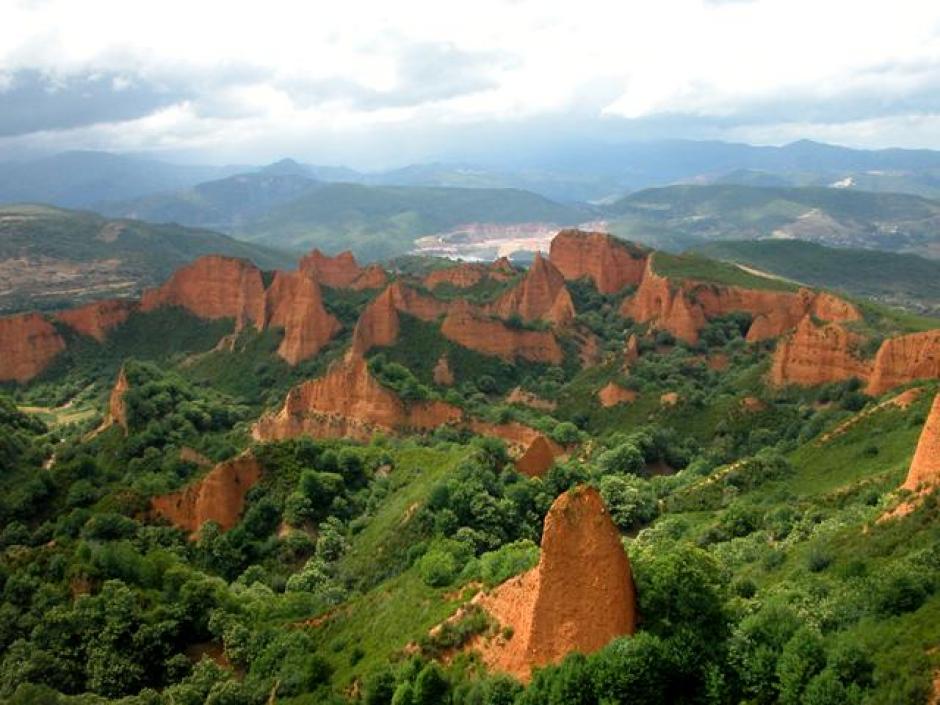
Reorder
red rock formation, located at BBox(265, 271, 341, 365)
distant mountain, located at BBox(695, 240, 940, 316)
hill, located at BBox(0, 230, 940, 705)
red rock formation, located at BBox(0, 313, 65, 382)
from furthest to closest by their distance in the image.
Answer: distant mountain, located at BBox(695, 240, 940, 316)
red rock formation, located at BBox(0, 313, 65, 382)
red rock formation, located at BBox(265, 271, 341, 365)
hill, located at BBox(0, 230, 940, 705)

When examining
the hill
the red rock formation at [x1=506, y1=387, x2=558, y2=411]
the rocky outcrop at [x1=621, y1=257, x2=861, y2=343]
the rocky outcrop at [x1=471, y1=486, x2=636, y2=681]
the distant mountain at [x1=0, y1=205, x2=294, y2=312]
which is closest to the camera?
the hill

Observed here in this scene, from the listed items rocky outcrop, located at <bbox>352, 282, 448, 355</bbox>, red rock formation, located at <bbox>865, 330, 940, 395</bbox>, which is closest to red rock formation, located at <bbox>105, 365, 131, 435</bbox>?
rocky outcrop, located at <bbox>352, 282, 448, 355</bbox>

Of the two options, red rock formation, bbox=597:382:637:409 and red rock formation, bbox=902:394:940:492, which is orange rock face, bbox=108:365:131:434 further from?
red rock formation, bbox=902:394:940:492

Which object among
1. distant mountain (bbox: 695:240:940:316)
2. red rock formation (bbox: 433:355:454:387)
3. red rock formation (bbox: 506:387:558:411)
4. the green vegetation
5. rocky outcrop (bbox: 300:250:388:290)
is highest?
rocky outcrop (bbox: 300:250:388:290)

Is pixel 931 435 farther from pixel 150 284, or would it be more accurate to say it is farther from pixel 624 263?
pixel 150 284

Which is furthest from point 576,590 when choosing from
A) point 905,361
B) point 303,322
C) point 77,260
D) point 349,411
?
point 77,260

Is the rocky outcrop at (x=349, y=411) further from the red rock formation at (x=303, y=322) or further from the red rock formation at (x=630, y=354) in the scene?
the red rock formation at (x=303, y=322)

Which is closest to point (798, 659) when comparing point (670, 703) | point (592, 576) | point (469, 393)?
point (670, 703)
